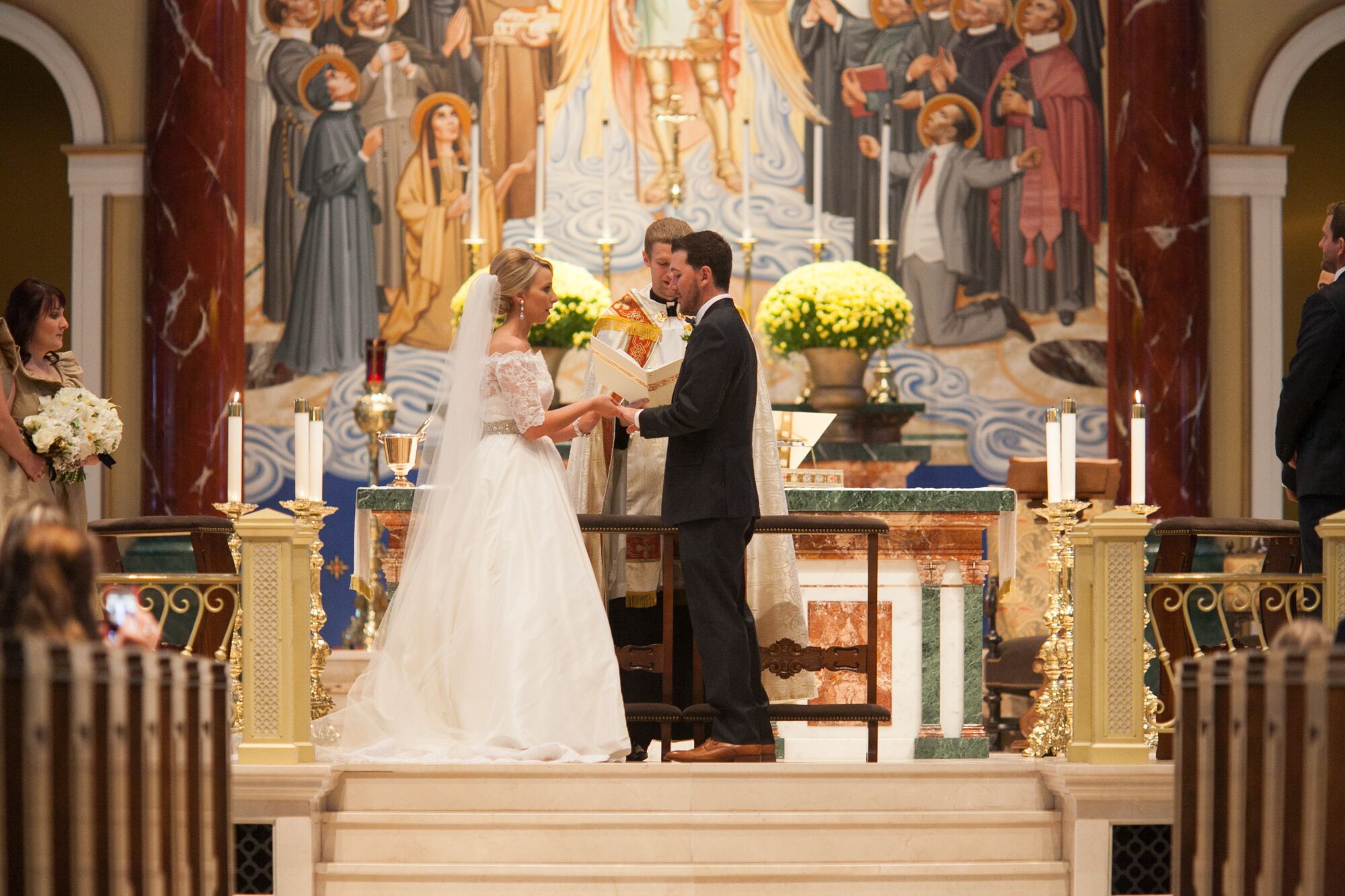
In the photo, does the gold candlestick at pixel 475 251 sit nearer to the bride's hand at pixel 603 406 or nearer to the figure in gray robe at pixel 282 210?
the figure in gray robe at pixel 282 210

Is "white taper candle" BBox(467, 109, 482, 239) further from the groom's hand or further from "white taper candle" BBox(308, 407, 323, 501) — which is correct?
the groom's hand

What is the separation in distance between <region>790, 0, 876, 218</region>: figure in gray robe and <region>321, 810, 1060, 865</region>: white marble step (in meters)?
5.87

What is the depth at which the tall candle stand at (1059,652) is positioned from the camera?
6.33 metres

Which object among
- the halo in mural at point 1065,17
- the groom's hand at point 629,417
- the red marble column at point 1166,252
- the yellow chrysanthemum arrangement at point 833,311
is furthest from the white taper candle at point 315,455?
the halo in mural at point 1065,17

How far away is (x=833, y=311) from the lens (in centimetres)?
789

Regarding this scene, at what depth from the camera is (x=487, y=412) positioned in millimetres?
6234

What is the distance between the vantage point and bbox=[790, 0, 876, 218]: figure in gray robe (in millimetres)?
10758

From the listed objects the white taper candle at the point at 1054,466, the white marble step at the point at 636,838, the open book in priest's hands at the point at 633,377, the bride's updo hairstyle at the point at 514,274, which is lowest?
the white marble step at the point at 636,838

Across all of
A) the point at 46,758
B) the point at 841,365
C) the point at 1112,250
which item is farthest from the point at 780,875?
the point at 1112,250

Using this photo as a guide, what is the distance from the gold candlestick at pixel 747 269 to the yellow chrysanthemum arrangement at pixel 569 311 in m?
1.35

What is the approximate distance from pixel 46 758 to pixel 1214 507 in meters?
8.46

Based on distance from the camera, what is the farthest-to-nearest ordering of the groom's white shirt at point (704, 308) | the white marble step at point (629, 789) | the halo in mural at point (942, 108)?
the halo in mural at point (942, 108) → the groom's white shirt at point (704, 308) → the white marble step at point (629, 789)

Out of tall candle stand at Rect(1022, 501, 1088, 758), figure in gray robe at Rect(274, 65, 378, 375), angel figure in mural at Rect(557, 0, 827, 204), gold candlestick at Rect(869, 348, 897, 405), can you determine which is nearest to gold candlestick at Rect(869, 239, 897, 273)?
gold candlestick at Rect(869, 348, 897, 405)

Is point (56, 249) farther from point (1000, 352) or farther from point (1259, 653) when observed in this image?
point (1259, 653)
